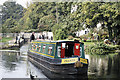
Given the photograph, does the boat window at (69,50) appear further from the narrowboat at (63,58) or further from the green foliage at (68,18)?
the green foliage at (68,18)

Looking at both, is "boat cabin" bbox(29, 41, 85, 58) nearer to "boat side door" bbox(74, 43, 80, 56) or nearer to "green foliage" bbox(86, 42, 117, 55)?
"boat side door" bbox(74, 43, 80, 56)

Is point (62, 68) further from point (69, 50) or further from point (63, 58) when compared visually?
point (69, 50)

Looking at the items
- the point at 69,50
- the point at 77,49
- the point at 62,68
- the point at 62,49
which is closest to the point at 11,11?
the point at 69,50

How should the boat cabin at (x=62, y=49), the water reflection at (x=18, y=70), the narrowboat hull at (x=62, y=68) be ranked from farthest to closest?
the water reflection at (x=18, y=70), the boat cabin at (x=62, y=49), the narrowboat hull at (x=62, y=68)

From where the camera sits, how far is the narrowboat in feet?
46.2

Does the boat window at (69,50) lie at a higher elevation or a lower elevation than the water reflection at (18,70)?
higher

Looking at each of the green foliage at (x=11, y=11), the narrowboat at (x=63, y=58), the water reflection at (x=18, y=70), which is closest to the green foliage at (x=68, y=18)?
the green foliage at (x=11, y=11)

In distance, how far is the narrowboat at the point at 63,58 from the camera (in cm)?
1409

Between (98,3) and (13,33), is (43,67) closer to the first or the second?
(98,3)

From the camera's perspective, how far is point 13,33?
61.9 m

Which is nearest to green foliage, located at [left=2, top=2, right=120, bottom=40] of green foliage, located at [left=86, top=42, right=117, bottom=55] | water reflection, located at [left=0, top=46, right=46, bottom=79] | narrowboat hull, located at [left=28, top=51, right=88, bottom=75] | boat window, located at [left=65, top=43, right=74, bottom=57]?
green foliage, located at [left=86, top=42, right=117, bottom=55]

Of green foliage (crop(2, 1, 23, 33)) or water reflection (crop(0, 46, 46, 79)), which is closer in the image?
water reflection (crop(0, 46, 46, 79))

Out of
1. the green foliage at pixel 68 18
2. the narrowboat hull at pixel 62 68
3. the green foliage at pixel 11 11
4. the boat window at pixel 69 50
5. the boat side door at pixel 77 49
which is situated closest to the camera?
the narrowboat hull at pixel 62 68

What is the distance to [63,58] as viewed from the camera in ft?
47.1
